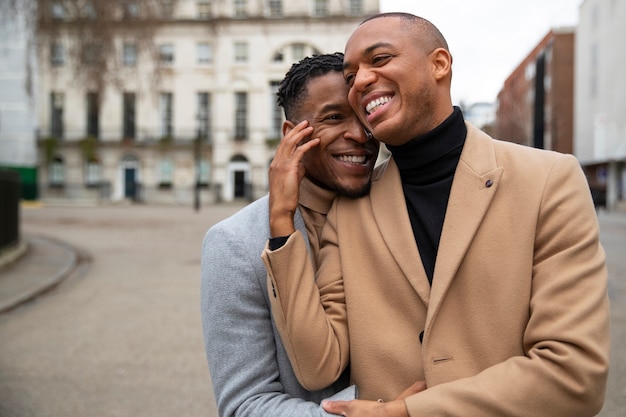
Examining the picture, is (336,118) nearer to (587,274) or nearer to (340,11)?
(587,274)

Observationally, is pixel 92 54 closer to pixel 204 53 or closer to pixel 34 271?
pixel 34 271

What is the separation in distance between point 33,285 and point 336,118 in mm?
8406

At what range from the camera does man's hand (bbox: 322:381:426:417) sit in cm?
146

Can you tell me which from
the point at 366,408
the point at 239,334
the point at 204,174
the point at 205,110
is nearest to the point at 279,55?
the point at 205,110

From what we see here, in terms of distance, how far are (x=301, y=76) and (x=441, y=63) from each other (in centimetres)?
46

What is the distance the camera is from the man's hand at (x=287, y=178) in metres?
1.62

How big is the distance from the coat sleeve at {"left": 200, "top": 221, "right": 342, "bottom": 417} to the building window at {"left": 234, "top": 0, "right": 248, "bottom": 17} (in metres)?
42.3

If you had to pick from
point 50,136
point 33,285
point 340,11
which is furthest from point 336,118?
point 50,136

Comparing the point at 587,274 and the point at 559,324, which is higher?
the point at 587,274

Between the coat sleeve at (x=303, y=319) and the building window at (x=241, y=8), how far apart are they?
139 ft

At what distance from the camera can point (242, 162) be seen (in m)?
A: 43.0

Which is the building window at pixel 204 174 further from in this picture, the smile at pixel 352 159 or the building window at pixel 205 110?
the smile at pixel 352 159

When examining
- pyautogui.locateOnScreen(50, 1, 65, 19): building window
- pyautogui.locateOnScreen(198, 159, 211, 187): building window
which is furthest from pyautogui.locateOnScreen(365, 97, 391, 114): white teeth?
pyautogui.locateOnScreen(198, 159, 211, 187): building window

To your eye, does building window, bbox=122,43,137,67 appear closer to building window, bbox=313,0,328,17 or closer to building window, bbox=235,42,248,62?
building window, bbox=235,42,248,62
